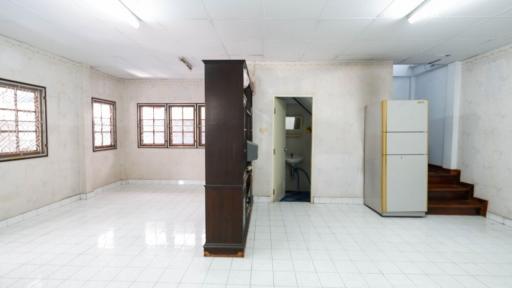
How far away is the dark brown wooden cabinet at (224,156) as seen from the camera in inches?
122

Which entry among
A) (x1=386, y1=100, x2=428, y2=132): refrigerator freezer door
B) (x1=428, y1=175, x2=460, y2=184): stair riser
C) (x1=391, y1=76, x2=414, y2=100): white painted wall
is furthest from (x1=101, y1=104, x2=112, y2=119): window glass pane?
(x1=428, y1=175, x2=460, y2=184): stair riser

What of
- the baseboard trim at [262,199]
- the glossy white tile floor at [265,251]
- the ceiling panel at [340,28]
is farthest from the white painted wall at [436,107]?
the baseboard trim at [262,199]

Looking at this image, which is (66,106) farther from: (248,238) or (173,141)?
(248,238)

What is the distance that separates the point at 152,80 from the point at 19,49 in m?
3.11

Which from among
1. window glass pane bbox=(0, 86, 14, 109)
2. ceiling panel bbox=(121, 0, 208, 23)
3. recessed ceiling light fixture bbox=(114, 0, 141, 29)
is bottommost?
window glass pane bbox=(0, 86, 14, 109)

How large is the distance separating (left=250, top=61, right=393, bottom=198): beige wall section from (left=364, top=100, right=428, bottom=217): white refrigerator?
81 centimetres

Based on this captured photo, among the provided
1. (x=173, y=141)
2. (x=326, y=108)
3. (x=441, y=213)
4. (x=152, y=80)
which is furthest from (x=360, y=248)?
(x=152, y=80)

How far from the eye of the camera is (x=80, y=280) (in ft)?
8.41

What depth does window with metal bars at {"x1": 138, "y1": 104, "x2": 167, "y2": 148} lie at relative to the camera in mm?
7188

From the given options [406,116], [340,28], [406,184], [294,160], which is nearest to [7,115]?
[340,28]

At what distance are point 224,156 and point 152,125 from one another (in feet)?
15.9

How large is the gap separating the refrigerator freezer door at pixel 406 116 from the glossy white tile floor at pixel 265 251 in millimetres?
1566

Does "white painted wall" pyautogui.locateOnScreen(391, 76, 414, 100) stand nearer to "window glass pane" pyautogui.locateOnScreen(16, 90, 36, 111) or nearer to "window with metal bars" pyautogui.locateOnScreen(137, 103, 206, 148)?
"window with metal bars" pyautogui.locateOnScreen(137, 103, 206, 148)

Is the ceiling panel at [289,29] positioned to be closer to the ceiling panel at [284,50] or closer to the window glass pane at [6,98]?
the ceiling panel at [284,50]
